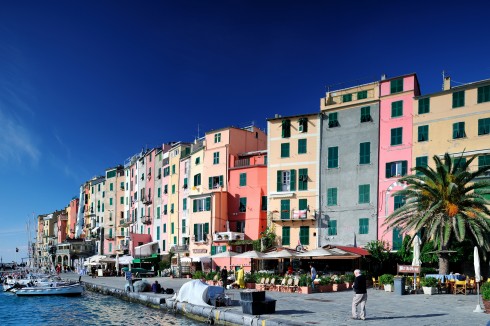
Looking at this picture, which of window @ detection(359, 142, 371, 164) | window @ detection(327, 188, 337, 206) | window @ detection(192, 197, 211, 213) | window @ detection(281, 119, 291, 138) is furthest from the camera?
window @ detection(192, 197, 211, 213)

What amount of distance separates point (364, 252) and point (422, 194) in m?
8.98

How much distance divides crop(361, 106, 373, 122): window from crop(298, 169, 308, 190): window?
303 inches

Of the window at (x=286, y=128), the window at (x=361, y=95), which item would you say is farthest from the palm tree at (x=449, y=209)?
the window at (x=286, y=128)

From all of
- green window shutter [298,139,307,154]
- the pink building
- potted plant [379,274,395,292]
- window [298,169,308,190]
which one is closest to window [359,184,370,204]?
the pink building

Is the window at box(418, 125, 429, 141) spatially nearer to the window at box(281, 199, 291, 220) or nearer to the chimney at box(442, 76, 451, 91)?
the chimney at box(442, 76, 451, 91)

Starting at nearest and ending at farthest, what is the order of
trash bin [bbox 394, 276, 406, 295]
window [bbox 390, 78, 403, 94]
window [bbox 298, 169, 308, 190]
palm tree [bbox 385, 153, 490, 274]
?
1. trash bin [bbox 394, 276, 406, 295]
2. palm tree [bbox 385, 153, 490, 274]
3. window [bbox 390, 78, 403, 94]
4. window [bbox 298, 169, 308, 190]

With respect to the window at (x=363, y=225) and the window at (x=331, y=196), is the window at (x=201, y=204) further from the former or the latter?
the window at (x=363, y=225)

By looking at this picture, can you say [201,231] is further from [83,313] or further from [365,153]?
[83,313]

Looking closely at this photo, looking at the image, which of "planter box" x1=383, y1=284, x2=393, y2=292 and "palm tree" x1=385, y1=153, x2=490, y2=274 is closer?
"planter box" x1=383, y1=284, x2=393, y2=292

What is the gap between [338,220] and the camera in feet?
163

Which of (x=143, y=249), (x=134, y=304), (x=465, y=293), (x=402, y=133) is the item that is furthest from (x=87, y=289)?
(x=465, y=293)

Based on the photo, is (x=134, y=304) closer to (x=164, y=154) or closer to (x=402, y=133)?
(x=402, y=133)

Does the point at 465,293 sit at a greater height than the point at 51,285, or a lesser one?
greater

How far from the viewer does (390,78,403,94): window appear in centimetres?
4747
